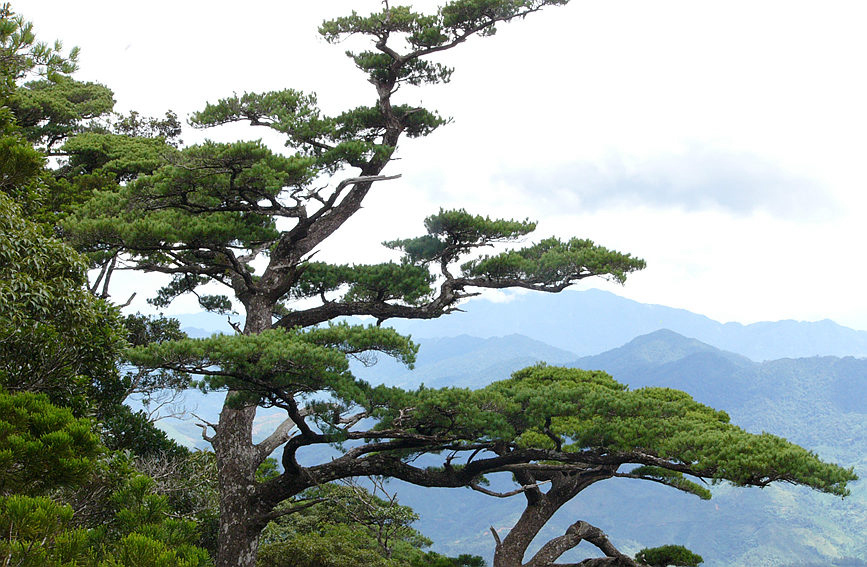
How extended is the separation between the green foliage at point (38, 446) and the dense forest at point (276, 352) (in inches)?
0.6

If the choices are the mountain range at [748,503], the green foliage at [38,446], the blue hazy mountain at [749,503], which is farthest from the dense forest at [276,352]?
the mountain range at [748,503]

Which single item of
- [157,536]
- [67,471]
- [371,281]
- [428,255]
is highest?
[428,255]

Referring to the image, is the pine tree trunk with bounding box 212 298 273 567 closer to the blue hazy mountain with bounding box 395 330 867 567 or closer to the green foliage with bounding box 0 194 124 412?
the green foliage with bounding box 0 194 124 412

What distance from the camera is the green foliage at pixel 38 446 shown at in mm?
4070

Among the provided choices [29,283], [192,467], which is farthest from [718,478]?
[192,467]

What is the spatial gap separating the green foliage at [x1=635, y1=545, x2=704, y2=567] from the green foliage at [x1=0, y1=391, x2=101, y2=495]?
875cm

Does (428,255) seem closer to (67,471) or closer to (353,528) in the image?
(67,471)

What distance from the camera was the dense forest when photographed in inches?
214

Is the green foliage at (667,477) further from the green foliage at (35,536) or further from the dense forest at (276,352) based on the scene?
the green foliage at (35,536)

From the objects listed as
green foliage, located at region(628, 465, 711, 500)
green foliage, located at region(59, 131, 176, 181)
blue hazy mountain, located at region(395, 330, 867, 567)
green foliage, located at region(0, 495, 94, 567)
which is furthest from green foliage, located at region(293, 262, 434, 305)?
blue hazy mountain, located at region(395, 330, 867, 567)

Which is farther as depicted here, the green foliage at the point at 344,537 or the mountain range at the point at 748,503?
the mountain range at the point at 748,503

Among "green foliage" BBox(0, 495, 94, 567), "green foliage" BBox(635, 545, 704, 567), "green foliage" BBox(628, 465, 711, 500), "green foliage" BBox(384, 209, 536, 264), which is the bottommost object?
"green foliage" BBox(0, 495, 94, 567)

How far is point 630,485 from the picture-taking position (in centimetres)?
13188

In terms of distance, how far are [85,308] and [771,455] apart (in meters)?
6.72
